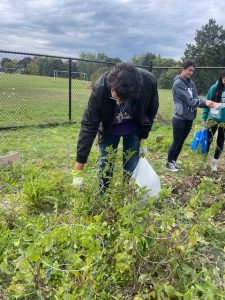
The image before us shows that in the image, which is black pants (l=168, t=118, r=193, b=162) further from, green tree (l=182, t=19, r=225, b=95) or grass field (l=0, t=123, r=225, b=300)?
green tree (l=182, t=19, r=225, b=95)

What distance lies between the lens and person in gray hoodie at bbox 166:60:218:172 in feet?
14.4

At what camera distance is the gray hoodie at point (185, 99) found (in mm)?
4414

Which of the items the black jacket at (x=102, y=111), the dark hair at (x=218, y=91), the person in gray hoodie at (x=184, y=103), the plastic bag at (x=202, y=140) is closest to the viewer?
the black jacket at (x=102, y=111)

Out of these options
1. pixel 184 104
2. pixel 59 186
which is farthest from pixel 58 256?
pixel 184 104

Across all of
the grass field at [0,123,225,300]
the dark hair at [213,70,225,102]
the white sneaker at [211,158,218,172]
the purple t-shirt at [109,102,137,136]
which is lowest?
the white sneaker at [211,158,218,172]

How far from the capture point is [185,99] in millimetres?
4414

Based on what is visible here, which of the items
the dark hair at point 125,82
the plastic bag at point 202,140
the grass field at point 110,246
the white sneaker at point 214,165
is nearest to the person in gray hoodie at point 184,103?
the plastic bag at point 202,140

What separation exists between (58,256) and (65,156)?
11.9ft

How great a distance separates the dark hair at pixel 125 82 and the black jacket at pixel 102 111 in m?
0.27

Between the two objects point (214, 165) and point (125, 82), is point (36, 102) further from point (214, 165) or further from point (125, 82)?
point (125, 82)

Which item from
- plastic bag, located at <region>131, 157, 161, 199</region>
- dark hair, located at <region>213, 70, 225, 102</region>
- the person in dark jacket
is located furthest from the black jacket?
dark hair, located at <region>213, 70, 225, 102</region>

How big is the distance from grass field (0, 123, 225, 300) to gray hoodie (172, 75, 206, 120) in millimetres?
1325

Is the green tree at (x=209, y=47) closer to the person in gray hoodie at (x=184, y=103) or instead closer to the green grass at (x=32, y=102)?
the green grass at (x=32, y=102)

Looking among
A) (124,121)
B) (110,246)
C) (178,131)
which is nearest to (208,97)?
(178,131)
